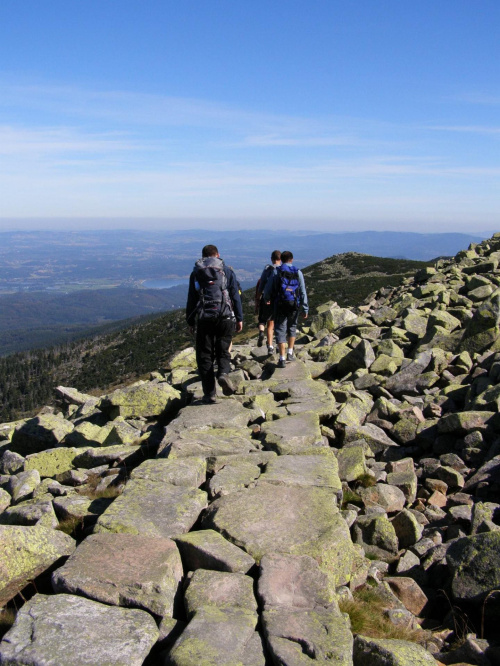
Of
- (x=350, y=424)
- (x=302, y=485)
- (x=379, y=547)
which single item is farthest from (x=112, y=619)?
(x=350, y=424)

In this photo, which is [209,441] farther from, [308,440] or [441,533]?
[441,533]

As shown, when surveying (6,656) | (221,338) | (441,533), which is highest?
(221,338)

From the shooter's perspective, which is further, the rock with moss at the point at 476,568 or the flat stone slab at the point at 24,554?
the rock with moss at the point at 476,568

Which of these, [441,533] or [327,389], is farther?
[327,389]

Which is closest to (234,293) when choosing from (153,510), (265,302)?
(265,302)

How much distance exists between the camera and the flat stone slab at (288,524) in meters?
5.63

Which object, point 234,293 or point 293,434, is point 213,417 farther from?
point 234,293

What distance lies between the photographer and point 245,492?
22.6ft

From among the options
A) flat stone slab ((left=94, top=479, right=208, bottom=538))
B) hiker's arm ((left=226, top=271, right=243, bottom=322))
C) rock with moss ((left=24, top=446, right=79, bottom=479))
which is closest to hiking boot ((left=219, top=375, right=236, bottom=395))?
hiker's arm ((left=226, top=271, right=243, bottom=322))

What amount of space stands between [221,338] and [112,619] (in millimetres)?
7271

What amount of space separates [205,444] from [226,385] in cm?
372

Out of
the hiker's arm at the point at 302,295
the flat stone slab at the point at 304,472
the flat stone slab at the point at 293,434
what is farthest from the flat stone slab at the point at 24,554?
the hiker's arm at the point at 302,295

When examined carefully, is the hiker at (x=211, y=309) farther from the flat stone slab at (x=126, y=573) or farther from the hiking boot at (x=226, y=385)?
A: the flat stone slab at (x=126, y=573)

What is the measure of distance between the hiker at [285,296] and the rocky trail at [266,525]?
4.69 feet
